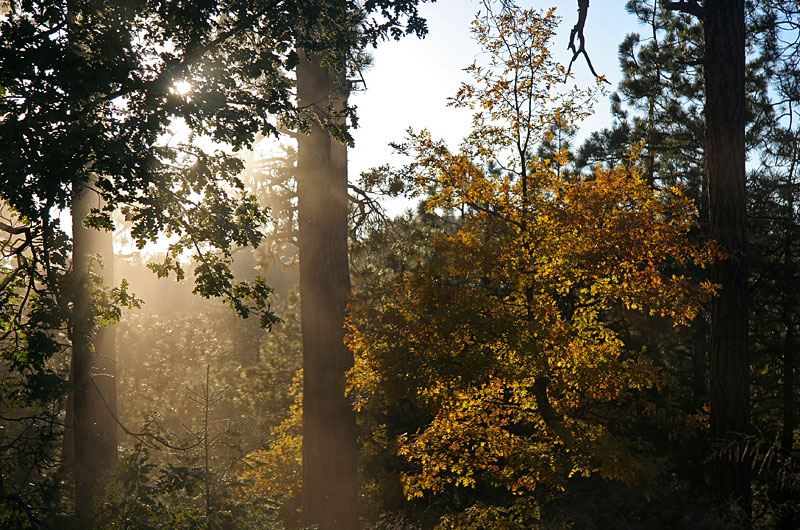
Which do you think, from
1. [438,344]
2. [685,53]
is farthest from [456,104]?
[685,53]

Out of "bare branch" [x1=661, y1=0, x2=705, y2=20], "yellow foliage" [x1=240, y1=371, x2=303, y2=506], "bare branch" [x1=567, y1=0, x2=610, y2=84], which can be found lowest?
"yellow foliage" [x1=240, y1=371, x2=303, y2=506]

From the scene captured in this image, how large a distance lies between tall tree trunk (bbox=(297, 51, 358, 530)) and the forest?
43mm

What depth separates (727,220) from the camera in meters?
10.4

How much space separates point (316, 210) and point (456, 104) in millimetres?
2715

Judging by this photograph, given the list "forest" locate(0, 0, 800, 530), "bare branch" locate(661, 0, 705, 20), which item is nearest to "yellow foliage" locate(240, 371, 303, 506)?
"forest" locate(0, 0, 800, 530)

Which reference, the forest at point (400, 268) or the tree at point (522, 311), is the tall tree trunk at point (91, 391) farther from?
the tree at point (522, 311)

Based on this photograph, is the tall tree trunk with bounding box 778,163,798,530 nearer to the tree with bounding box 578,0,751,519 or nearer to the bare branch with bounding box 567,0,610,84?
the tree with bounding box 578,0,751,519

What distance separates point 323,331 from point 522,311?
9.95ft

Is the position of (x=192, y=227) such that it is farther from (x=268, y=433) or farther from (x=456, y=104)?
(x=268, y=433)

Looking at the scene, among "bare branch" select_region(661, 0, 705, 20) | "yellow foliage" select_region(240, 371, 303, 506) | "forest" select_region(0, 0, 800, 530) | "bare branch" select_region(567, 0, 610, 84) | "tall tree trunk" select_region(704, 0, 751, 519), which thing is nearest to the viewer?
"forest" select_region(0, 0, 800, 530)

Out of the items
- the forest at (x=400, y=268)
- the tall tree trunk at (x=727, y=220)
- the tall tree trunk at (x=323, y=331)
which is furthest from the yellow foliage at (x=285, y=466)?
the tall tree trunk at (x=727, y=220)

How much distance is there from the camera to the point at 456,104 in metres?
10.6

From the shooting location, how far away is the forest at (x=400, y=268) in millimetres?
5277

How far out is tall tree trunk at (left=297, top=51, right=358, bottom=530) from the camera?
10.4 meters
